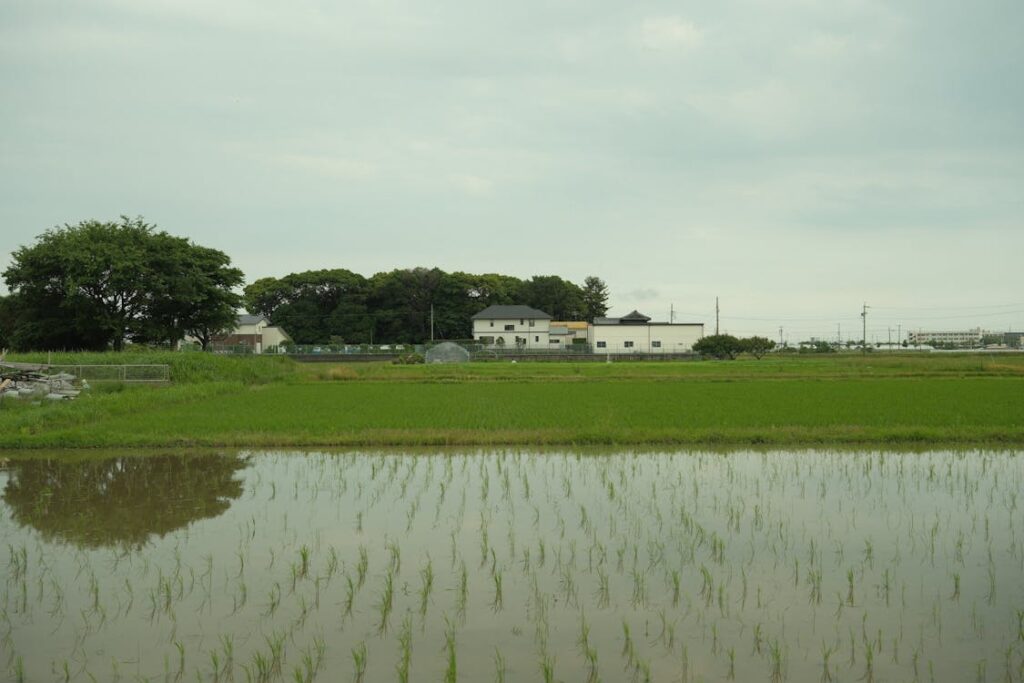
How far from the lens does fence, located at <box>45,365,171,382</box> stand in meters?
24.9

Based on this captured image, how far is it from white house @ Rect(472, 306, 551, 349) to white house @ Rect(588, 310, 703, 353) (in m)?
5.24

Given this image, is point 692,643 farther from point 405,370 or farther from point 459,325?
point 459,325

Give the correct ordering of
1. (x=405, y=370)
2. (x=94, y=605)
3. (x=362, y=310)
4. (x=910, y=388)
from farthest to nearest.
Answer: (x=362, y=310) < (x=405, y=370) < (x=910, y=388) < (x=94, y=605)

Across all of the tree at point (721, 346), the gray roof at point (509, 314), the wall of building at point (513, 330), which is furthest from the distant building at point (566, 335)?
the tree at point (721, 346)

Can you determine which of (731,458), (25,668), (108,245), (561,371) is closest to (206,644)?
(25,668)

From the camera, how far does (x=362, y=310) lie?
2808 inches

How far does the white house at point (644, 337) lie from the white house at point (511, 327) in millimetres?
5239

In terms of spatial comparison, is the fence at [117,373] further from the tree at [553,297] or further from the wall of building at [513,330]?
the tree at [553,297]

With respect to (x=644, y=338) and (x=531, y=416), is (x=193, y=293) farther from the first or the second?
(x=644, y=338)

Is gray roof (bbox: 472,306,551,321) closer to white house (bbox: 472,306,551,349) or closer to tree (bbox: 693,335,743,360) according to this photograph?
white house (bbox: 472,306,551,349)

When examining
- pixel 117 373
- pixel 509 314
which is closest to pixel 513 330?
pixel 509 314

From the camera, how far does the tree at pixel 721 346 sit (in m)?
51.3

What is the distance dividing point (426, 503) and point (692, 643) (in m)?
4.51

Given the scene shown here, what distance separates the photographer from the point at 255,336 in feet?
219
